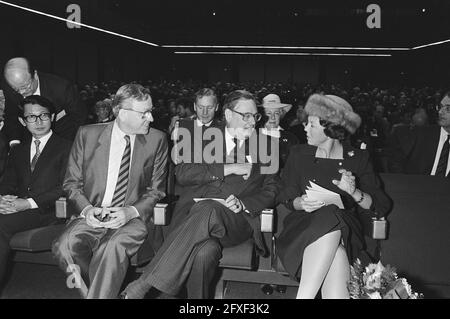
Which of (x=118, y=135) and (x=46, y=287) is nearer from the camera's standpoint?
(x=118, y=135)

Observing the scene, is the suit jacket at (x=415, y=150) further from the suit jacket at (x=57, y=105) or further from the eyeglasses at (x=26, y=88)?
the eyeglasses at (x=26, y=88)

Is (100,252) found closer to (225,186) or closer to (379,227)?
(225,186)

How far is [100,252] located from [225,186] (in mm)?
780

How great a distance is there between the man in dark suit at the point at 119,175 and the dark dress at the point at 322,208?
28.7 inches

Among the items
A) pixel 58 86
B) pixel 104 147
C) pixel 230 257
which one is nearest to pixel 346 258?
pixel 230 257

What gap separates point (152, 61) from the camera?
2025cm

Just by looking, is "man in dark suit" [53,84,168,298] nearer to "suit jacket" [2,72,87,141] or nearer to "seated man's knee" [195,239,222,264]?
"seated man's knee" [195,239,222,264]

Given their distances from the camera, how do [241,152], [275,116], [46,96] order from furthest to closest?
[275,116]
[46,96]
[241,152]

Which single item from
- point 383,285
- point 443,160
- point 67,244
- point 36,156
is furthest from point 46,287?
point 443,160

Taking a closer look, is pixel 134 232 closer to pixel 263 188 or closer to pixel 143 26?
pixel 263 188

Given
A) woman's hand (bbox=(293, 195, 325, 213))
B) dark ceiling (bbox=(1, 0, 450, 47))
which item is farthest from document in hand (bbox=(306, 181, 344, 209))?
dark ceiling (bbox=(1, 0, 450, 47))

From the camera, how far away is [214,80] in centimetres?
Answer: 2477

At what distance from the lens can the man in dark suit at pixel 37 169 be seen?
2.81 meters

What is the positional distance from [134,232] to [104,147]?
51cm
